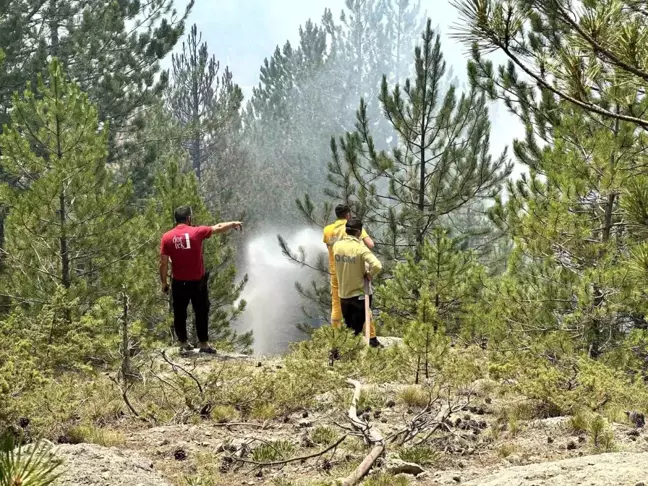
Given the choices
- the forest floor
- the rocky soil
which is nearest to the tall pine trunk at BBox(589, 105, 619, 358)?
the forest floor

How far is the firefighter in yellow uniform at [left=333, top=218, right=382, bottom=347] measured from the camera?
659 cm

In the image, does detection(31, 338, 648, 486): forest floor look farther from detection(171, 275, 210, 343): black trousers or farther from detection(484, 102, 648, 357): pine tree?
detection(484, 102, 648, 357): pine tree

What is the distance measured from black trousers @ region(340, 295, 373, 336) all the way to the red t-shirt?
150cm

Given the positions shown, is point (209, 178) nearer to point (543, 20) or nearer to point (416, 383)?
point (543, 20)

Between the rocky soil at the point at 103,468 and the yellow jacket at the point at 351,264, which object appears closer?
the rocky soil at the point at 103,468

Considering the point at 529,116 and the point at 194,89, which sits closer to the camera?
the point at 529,116

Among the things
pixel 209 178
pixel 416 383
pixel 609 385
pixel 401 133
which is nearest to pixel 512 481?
pixel 609 385

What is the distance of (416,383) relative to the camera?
17.7 ft

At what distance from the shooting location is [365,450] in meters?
3.73

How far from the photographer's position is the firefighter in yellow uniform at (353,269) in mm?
6594

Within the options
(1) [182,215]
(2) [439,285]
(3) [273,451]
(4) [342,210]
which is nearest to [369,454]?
(3) [273,451]

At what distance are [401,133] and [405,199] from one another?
141 centimetres

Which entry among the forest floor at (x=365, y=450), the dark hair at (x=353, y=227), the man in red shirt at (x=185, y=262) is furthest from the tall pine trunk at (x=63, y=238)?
the forest floor at (x=365, y=450)

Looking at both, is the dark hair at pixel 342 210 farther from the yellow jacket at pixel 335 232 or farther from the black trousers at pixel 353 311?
the black trousers at pixel 353 311
